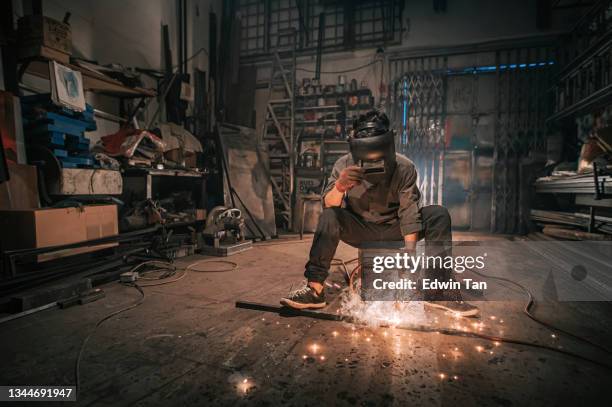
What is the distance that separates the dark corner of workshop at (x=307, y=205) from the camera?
1.38 metres

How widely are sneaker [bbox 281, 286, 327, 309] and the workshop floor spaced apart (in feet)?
0.33

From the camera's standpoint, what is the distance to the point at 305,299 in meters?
1.98

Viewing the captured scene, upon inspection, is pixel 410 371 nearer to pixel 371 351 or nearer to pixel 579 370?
pixel 371 351

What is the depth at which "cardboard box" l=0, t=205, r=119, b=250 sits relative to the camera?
2465mm

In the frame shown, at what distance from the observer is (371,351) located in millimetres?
1494

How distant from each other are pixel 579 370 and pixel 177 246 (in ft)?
11.5

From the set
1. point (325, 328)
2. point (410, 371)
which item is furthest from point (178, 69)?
point (410, 371)

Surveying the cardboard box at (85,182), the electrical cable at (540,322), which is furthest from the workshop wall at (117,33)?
the electrical cable at (540,322)

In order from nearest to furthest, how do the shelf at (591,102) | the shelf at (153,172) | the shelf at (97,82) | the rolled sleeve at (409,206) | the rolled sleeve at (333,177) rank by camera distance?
the rolled sleeve at (409,206)
the rolled sleeve at (333,177)
the shelf at (97,82)
the shelf at (591,102)
the shelf at (153,172)

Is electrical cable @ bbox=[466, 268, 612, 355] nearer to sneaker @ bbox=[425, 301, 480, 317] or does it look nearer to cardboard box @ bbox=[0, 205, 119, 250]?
sneaker @ bbox=[425, 301, 480, 317]

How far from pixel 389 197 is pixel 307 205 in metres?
3.49

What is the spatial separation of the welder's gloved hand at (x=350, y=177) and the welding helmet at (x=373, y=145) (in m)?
0.04

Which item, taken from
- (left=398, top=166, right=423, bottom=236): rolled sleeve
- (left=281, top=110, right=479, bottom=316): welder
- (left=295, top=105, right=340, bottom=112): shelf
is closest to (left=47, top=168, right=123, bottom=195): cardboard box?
(left=281, top=110, right=479, bottom=316): welder

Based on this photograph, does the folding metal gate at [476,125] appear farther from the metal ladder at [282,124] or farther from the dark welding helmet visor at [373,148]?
the dark welding helmet visor at [373,148]
